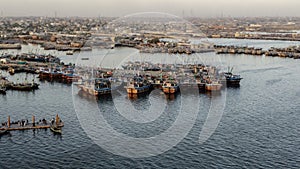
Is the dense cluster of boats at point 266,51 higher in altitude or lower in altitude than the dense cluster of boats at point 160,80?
higher

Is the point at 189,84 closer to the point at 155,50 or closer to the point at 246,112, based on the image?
the point at 246,112

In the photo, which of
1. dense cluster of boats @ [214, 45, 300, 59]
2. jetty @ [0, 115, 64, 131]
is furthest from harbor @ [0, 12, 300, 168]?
dense cluster of boats @ [214, 45, 300, 59]

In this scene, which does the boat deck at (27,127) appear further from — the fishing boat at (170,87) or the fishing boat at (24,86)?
the fishing boat at (170,87)

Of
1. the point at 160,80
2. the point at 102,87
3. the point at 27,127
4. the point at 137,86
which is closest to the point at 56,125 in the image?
the point at 27,127

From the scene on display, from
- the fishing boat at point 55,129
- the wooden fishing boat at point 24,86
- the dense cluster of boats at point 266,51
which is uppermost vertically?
the dense cluster of boats at point 266,51

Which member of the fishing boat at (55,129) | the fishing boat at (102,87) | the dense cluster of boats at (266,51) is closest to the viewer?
the fishing boat at (55,129)

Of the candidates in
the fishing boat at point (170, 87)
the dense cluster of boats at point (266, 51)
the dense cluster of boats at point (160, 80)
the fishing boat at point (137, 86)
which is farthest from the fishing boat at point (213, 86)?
the dense cluster of boats at point (266, 51)

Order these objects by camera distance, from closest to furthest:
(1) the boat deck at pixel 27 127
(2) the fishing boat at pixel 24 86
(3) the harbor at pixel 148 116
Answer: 1. (3) the harbor at pixel 148 116
2. (1) the boat deck at pixel 27 127
3. (2) the fishing boat at pixel 24 86

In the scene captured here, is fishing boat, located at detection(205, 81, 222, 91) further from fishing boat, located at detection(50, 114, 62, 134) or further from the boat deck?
the boat deck
